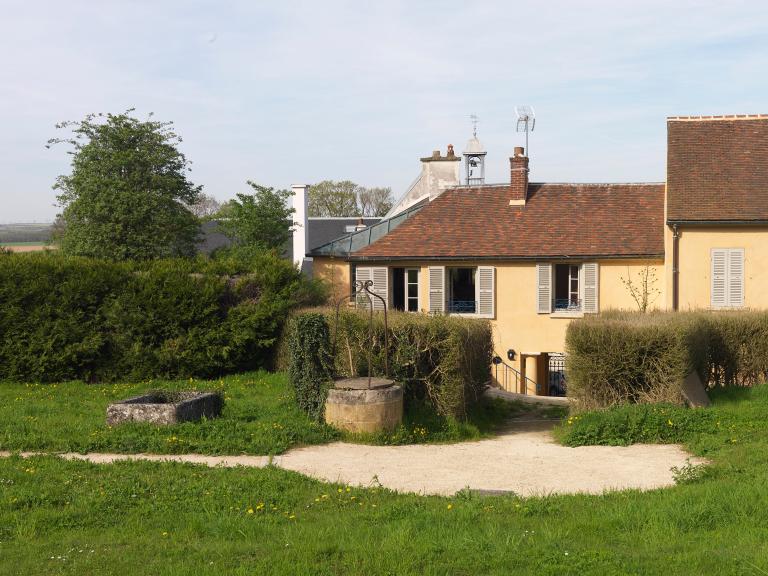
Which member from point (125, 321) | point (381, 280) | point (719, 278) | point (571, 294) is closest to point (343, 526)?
point (125, 321)

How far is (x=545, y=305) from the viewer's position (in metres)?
23.5

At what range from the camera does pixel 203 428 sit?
11.7 meters

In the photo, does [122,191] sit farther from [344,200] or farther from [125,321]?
[344,200]

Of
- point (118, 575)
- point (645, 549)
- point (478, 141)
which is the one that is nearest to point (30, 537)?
point (118, 575)

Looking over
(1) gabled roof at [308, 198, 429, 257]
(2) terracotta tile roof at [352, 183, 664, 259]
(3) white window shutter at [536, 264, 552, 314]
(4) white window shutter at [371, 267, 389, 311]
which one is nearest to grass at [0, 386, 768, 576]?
(3) white window shutter at [536, 264, 552, 314]

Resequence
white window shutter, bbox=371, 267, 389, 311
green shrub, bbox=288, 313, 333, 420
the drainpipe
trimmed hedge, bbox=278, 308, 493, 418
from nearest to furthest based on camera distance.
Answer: green shrub, bbox=288, 313, 333, 420 → trimmed hedge, bbox=278, 308, 493, 418 → the drainpipe → white window shutter, bbox=371, 267, 389, 311

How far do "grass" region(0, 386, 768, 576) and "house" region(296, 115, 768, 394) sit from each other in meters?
13.3

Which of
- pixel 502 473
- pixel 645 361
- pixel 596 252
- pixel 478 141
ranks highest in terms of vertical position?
pixel 478 141

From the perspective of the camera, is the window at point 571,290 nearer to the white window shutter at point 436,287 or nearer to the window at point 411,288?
the white window shutter at point 436,287

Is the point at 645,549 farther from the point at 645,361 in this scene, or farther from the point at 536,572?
the point at 645,361

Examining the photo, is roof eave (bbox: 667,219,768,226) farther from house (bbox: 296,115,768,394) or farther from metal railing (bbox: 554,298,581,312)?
metal railing (bbox: 554,298,581,312)

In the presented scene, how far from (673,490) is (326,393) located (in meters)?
5.60

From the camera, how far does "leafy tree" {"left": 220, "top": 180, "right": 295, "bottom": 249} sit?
27.7 m

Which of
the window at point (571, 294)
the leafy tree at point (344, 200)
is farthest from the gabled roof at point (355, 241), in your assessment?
the leafy tree at point (344, 200)
